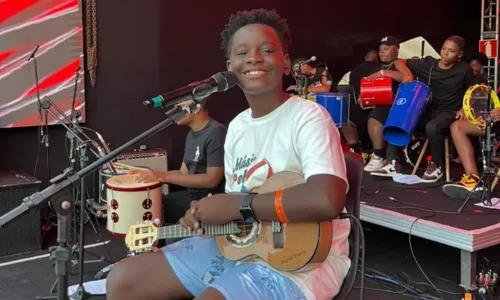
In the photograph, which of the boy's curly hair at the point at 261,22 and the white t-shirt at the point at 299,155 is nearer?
the white t-shirt at the point at 299,155

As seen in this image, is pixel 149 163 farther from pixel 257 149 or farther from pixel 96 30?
pixel 257 149

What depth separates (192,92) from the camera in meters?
1.58

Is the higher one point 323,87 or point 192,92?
point 323,87

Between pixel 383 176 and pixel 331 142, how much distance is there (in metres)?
3.28

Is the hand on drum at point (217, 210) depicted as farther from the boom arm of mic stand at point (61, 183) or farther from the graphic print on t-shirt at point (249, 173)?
the boom arm of mic stand at point (61, 183)

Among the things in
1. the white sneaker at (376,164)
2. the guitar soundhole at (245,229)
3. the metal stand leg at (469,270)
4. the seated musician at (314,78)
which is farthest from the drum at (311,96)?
the guitar soundhole at (245,229)

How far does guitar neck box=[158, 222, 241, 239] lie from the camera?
1818 millimetres

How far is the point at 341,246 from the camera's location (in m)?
1.84

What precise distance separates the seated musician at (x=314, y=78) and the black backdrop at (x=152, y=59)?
44 centimetres

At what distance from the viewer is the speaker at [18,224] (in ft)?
13.4

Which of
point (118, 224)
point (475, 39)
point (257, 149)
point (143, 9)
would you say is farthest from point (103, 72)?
point (475, 39)

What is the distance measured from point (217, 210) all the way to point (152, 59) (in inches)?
155

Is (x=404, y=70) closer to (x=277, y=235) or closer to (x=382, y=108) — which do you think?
(x=382, y=108)

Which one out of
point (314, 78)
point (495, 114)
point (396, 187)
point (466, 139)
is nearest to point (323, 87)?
point (314, 78)
